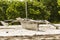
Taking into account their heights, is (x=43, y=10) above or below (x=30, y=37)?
below

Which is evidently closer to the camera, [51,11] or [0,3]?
[0,3]

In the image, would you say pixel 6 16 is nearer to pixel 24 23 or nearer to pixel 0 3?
pixel 0 3

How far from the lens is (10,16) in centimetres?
919

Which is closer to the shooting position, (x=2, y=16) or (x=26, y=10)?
(x=26, y=10)

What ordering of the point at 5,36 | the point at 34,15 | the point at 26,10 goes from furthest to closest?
1. the point at 34,15
2. the point at 26,10
3. the point at 5,36

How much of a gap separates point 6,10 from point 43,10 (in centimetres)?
187

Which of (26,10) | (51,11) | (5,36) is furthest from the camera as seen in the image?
(51,11)

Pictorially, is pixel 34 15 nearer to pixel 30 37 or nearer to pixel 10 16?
pixel 10 16

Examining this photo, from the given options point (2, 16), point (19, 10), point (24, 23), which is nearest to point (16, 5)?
point (19, 10)

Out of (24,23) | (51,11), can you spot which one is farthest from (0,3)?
(24,23)

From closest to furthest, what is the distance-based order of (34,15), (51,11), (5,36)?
(5,36) < (34,15) < (51,11)

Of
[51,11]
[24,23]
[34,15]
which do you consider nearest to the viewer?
[24,23]

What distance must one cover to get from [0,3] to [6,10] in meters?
0.61

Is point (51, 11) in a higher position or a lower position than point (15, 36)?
lower
